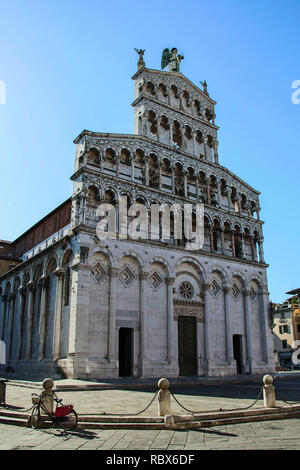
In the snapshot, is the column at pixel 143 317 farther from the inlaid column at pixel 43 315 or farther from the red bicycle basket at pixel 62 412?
the red bicycle basket at pixel 62 412

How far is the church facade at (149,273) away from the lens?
70.4 ft

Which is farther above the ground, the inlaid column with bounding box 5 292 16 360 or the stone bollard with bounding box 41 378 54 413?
the inlaid column with bounding box 5 292 16 360

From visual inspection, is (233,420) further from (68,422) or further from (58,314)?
(58,314)

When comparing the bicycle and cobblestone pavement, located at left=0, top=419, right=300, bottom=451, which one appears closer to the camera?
cobblestone pavement, located at left=0, top=419, right=300, bottom=451

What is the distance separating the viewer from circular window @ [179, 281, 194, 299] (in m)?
25.6

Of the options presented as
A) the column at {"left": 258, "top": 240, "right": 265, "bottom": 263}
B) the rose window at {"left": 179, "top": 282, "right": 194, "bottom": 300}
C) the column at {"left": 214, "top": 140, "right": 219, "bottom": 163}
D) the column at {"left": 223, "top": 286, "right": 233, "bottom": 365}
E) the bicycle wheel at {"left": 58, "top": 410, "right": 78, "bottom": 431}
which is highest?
the column at {"left": 214, "top": 140, "right": 219, "bottom": 163}

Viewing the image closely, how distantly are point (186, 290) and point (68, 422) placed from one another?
1776 cm

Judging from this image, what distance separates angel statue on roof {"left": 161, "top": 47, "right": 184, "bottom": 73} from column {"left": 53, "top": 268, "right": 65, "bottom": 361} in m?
19.1

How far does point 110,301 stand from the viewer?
2156 cm

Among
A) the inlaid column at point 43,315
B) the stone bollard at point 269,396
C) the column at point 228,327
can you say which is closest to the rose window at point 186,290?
the column at point 228,327

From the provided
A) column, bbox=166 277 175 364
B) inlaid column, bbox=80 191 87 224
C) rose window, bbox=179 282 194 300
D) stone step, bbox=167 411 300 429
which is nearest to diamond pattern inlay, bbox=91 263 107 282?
inlaid column, bbox=80 191 87 224

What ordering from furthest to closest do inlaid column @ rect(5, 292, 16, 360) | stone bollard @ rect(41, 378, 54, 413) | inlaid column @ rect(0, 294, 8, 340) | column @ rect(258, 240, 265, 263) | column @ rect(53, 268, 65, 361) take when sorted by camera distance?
inlaid column @ rect(0, 294, 8, 340)
column @ rect(258, 240, 265, 263)
inlaid column @ rect(5, 292, 16, 360)
column @ rect(53, 268, 65, 361)
stone bollard @ rect(41, 378, 54, 413)

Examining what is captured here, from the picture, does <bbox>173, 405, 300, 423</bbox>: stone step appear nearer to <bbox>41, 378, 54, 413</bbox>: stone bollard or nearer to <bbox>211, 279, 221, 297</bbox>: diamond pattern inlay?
<bbox>41, 378, 54, 413</bbox>: stone bollard
